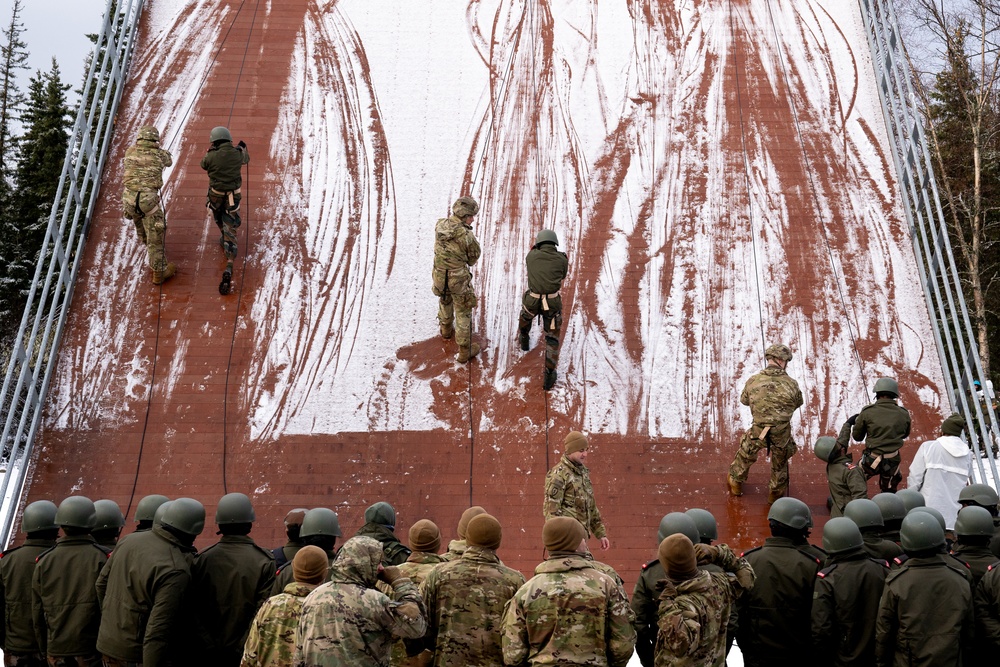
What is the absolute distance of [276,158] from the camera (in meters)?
15.4

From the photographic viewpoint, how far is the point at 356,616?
5.51 m

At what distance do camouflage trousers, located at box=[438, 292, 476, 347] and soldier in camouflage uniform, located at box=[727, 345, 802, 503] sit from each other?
3.41 m

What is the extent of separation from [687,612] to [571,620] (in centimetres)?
68

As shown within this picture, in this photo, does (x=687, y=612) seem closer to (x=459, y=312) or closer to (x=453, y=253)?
(x=453, y=253)

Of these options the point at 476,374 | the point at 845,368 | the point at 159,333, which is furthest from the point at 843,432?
the point at 159,333

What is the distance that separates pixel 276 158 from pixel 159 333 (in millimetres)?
3405

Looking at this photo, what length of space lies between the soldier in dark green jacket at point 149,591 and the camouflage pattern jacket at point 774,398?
6.32m

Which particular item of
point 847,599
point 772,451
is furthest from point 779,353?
point 847,599

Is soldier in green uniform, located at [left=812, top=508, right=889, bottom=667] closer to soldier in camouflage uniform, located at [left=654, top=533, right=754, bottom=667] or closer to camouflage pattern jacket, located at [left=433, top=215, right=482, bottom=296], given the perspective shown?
soldier in camouflage uniform, located at [left=654, top=533, right=754, bottom=667]

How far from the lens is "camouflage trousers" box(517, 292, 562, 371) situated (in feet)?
40.2

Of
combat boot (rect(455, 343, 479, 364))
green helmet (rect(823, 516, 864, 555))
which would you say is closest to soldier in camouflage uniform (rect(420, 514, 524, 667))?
green helmet (rect(823, 516, 864, 555))

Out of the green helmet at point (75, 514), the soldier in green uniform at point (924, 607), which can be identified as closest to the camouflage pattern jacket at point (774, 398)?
the soldier in green uniform at point (924, 607)

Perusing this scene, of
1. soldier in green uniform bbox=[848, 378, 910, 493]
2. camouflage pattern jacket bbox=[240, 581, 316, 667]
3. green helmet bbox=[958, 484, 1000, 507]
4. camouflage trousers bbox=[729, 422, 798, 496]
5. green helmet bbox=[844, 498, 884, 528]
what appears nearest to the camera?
camouflage pattern jacket bbox=[240, 581, 316, 667]

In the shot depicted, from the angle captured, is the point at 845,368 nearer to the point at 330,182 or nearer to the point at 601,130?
the point at 601,130
